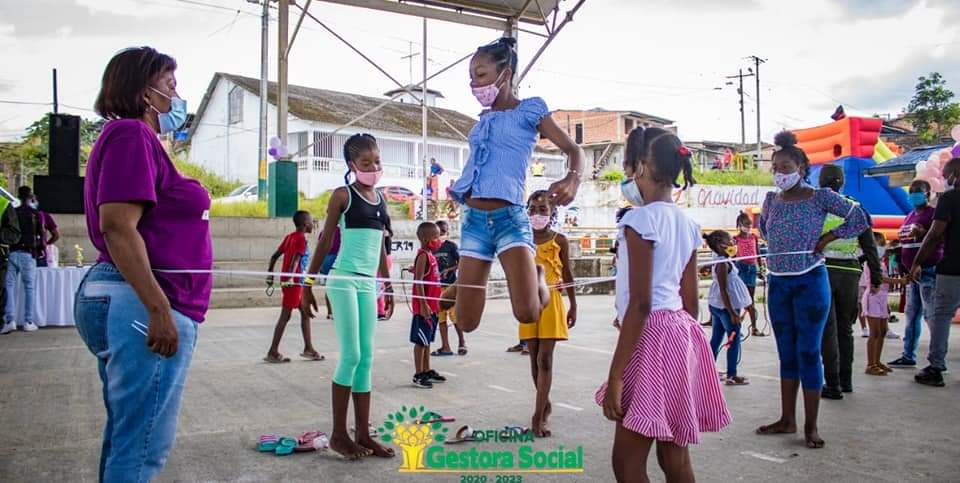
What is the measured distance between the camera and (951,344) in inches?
385

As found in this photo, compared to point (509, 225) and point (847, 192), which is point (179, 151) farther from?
point (509, 225)

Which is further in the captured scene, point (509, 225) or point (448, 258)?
point (448, 258)

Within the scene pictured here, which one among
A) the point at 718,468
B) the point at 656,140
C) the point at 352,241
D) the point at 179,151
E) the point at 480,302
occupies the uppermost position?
the point at 179,151

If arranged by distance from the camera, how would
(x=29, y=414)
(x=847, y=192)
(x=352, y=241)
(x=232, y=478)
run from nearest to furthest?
(x=232, y=478) < (x=352, y=241) < (x=29, y=414) < (x=847, y=192)

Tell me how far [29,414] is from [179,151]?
1549 inches

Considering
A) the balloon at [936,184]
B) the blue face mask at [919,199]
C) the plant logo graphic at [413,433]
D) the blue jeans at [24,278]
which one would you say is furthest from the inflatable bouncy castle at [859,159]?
the blue jeans at [24,278]

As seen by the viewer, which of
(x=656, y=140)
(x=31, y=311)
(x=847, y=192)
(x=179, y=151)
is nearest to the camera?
(x=656, y=140)

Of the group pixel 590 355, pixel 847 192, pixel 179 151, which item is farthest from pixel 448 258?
pixel 179 151

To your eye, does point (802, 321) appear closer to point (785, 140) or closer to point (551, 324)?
point (785, 140)

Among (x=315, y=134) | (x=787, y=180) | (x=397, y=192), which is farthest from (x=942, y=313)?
(x=315, y=134)

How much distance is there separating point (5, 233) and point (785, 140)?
10499mm

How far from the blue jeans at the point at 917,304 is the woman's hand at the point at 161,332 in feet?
23.6

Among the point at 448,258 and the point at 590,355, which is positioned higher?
the point at 448,258

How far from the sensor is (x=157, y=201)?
2.61m
